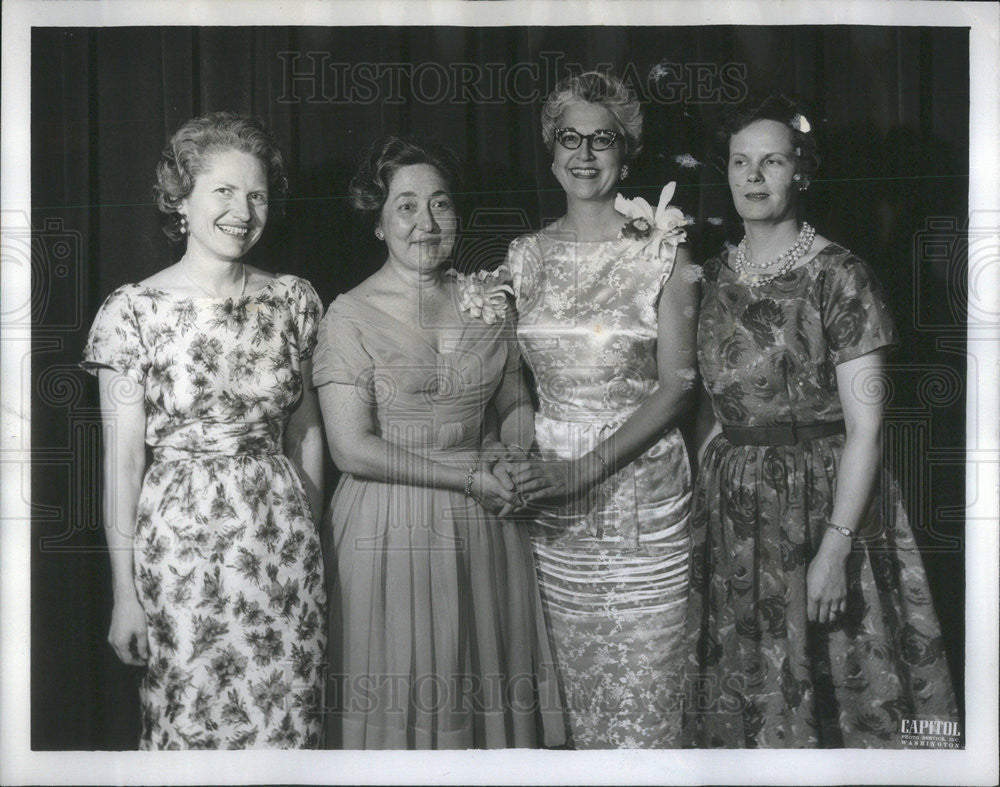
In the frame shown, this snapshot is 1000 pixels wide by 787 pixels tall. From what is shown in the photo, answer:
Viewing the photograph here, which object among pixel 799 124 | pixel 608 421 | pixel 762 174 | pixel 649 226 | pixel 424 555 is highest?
pixel 799 124

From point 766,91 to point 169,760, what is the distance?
2.19 meters

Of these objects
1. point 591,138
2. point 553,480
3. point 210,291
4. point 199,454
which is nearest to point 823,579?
point 553,480

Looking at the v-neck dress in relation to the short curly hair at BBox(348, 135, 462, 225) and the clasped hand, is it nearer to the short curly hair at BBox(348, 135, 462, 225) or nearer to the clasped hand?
the clasped hand

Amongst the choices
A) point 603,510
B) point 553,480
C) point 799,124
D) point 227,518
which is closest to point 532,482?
point 553,480

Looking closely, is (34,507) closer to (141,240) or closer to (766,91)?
(141,240)

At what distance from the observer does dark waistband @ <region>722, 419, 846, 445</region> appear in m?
2.23

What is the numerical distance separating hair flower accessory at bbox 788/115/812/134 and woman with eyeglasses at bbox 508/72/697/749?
37cm

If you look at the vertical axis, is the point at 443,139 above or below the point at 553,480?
above

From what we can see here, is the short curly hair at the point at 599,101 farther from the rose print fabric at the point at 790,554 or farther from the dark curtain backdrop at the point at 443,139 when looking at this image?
the rose print fabric at the point at 790,554

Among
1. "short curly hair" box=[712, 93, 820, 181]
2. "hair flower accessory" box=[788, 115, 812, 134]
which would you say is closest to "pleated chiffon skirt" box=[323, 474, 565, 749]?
"short curly hair" box=[712, 93, 820, 181]

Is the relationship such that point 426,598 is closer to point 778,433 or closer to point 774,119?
point 778,433

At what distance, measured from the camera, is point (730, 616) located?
228 cm

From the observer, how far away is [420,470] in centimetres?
226

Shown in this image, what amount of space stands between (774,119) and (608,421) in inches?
33.1
